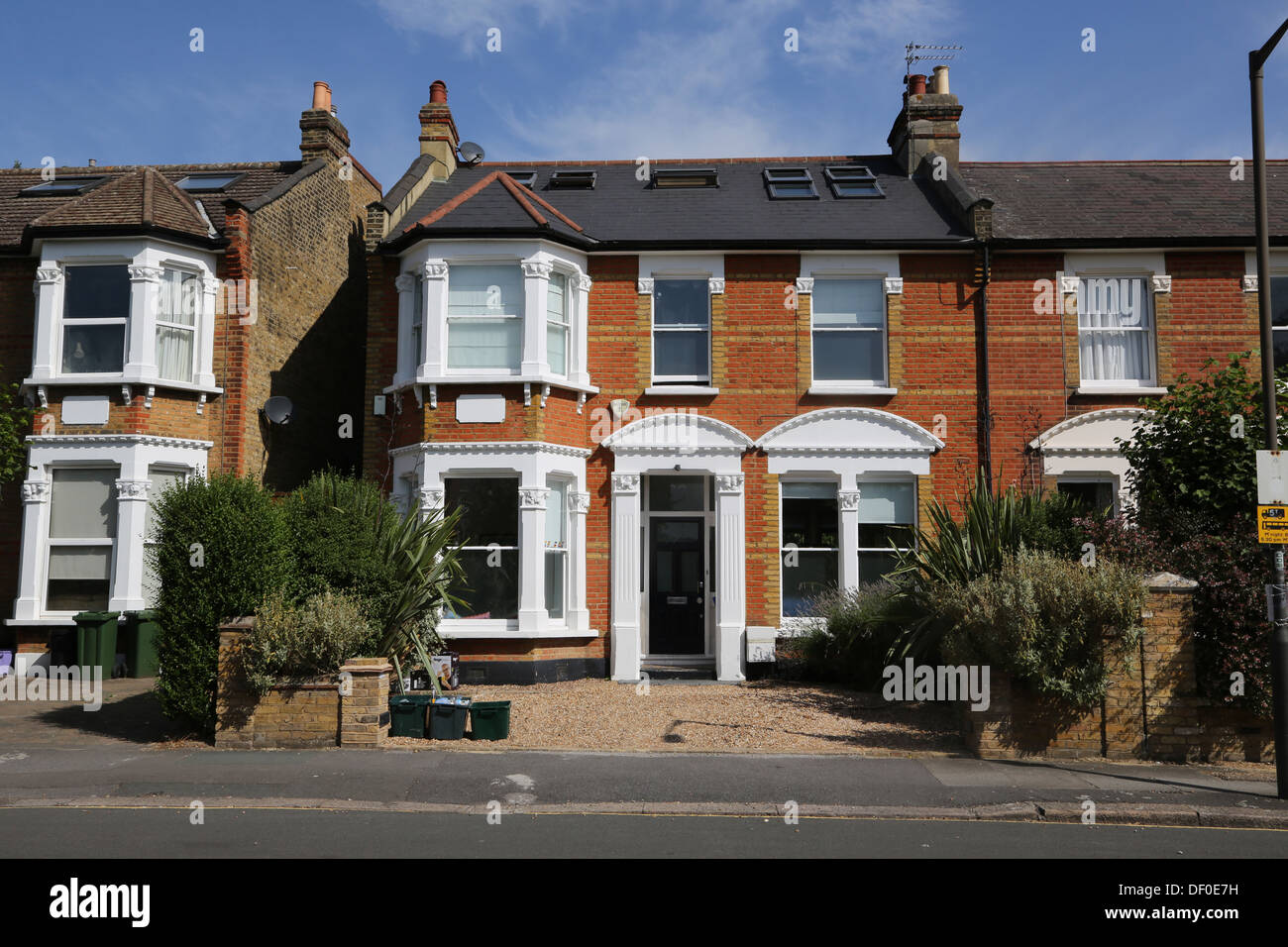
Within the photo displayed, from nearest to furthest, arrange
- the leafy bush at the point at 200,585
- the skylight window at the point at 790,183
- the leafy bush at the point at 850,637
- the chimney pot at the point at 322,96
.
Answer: the leafy bush at the point at 200,585
the leafy bush at the point at 850,637
the skylight window at the point at 790,183
the chimney pot at the point at 322,96

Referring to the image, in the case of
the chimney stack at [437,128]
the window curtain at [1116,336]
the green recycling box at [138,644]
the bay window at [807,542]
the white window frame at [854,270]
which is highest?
the chimney stack at [437,128]

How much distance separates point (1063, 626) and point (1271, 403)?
2686mm

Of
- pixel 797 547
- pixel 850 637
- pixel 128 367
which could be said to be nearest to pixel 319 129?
pixel 128 367

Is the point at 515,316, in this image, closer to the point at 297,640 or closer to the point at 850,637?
the point at 297,640

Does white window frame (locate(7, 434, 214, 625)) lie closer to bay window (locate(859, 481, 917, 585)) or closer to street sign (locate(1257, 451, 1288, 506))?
bay window (locate(859, 481, 917, 585))

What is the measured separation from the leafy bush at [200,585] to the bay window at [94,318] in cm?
605

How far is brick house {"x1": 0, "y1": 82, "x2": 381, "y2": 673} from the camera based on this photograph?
47.0ft

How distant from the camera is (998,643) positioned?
927 centimetres

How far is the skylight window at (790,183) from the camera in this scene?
16.6 meters

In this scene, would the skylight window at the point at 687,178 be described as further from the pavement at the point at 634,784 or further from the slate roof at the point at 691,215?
the pavement at the point at 634,784

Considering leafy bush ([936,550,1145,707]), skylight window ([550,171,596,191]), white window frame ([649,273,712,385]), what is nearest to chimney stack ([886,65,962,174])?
white window frame ([649,273,712,385])

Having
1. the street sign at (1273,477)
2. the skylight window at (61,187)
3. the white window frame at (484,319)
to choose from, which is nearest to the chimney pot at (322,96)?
the skylight window at (61,187)
